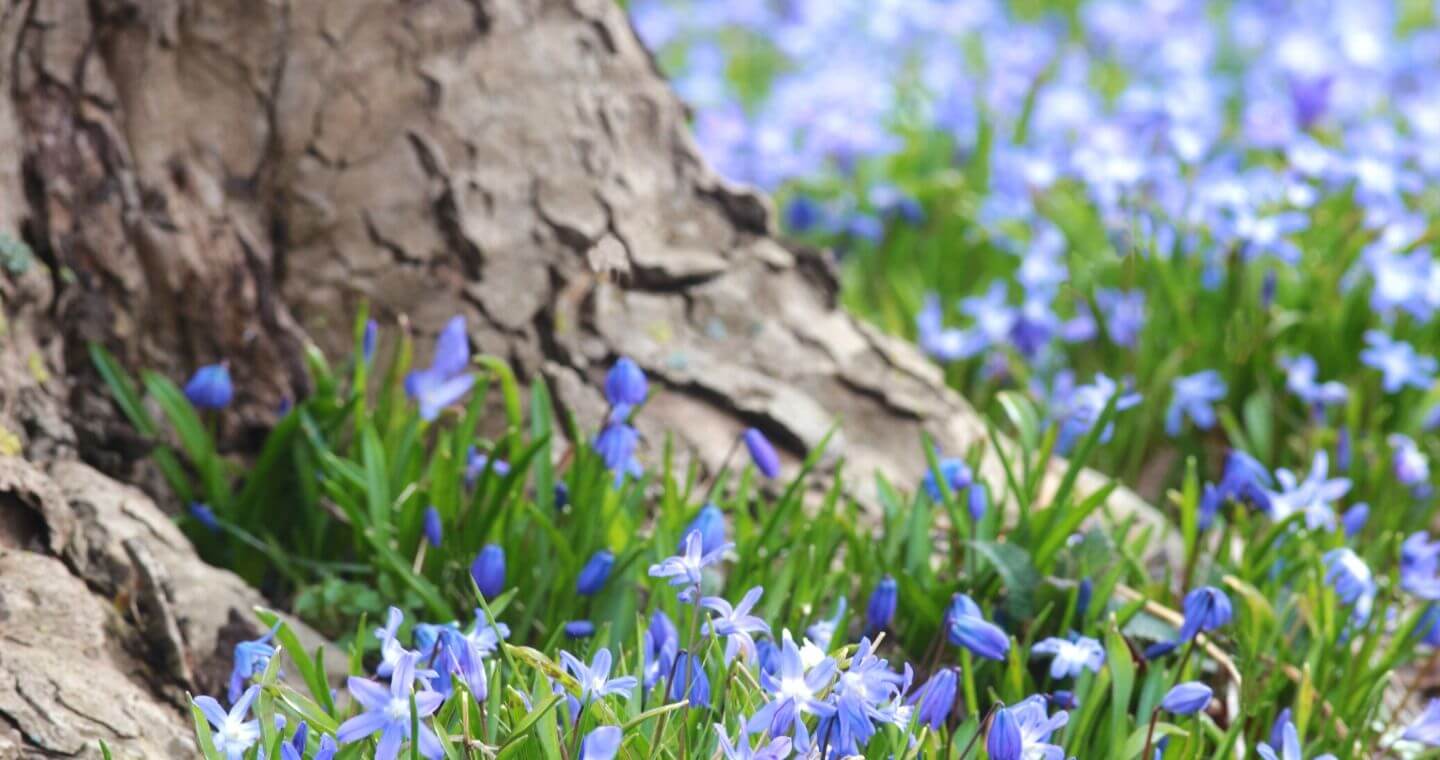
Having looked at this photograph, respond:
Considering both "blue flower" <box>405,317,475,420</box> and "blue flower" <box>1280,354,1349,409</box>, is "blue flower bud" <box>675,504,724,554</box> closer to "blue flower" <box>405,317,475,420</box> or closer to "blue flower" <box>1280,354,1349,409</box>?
"blue flower" <box>405,317,475,420</box>

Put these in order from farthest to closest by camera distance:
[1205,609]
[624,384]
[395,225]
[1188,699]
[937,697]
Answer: [395,225]
[624,384]
[1205,609]
[1188,699]
[937,697]

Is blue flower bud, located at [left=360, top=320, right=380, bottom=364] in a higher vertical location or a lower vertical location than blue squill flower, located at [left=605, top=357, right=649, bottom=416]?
lower

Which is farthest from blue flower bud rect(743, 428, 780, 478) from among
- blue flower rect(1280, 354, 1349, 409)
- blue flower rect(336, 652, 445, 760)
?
blue flower rect(1280, 354, 1349, 409)

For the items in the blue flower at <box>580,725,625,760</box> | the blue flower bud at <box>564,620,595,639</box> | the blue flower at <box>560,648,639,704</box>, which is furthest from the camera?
the blue flower bud at <box>564,620,595,639</box>

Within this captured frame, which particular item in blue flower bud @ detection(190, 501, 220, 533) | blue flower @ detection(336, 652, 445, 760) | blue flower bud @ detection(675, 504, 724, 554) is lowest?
blue flower bud @ detection(190, 501, 220, 533)

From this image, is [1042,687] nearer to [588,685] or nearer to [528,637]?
[528,637]

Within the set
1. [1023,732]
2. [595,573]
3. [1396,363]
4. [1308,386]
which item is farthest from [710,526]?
[1396,363]

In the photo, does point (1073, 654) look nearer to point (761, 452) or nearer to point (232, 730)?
point (761, 452)
